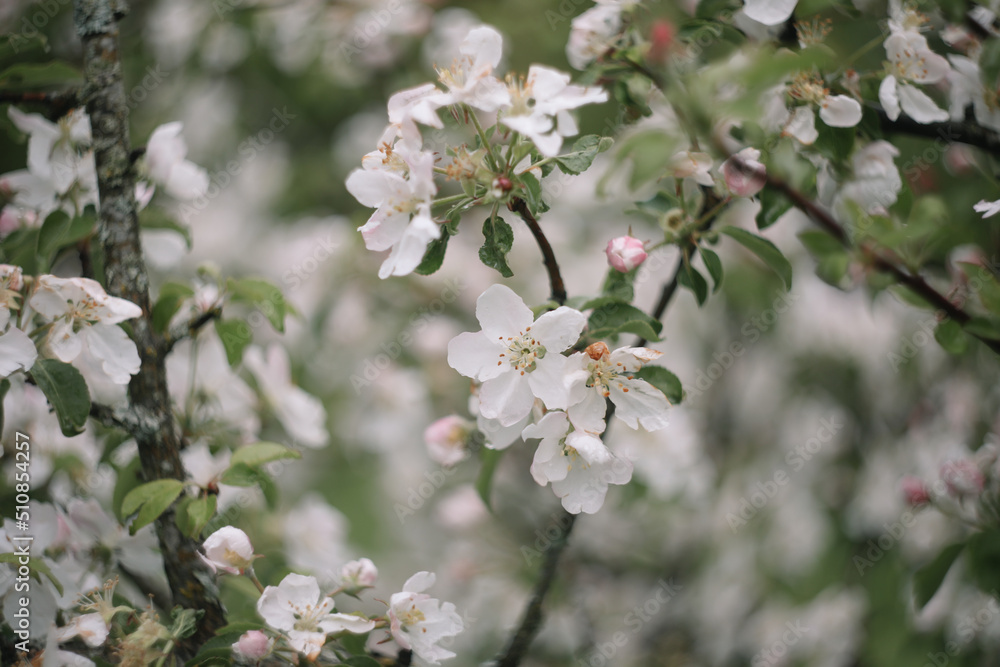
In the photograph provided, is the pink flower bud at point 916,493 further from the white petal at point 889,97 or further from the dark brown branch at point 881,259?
the white petal at point 889,97

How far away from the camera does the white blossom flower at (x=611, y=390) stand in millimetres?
868

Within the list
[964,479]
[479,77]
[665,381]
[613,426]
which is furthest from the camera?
[613,426]

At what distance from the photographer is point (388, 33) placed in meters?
2.72

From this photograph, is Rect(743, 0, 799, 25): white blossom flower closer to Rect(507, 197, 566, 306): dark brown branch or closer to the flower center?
Rect(507, 197, 566, 306): dark brown branch

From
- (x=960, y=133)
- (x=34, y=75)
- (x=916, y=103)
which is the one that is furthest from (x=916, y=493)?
(x=34, y=75)

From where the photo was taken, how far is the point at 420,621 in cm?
99

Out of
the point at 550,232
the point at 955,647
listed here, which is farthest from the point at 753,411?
the point at 955,647

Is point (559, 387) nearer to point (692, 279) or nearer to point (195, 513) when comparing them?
point (692, 279)

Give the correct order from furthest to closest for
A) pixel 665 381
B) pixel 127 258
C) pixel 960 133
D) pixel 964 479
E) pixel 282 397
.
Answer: pixel 282 397 < pixel 964 479 < pixel 960 133 < pixel 127 258 < pixel 665 381

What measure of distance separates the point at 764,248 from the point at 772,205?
65 mm

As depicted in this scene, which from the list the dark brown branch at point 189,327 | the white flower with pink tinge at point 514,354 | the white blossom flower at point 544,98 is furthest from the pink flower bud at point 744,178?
the dark brown branch at point 189,327

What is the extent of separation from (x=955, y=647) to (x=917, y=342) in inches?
43.4

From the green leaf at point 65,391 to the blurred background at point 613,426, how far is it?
72 cm

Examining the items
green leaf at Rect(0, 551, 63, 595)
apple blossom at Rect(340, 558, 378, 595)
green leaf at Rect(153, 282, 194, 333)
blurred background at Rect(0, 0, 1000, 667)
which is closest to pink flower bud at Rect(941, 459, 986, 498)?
blurred background at Rect(0, 0, 1000, 667)
